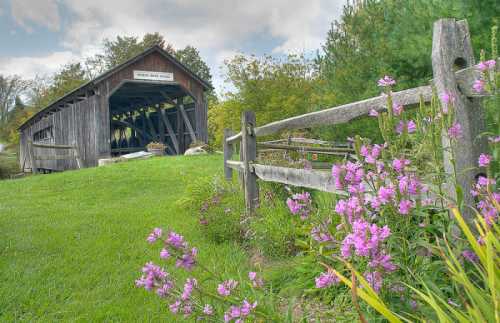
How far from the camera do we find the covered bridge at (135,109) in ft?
60.2

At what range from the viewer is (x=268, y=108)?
16.8 meters

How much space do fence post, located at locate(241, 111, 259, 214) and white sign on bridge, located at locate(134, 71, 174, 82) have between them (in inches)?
600

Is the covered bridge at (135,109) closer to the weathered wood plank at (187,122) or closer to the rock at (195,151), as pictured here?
the weathered wood plank at (187,122)

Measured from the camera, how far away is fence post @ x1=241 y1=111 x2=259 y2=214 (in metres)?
5.19

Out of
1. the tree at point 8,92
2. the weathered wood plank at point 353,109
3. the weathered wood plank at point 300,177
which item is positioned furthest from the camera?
the tree at point 8,92

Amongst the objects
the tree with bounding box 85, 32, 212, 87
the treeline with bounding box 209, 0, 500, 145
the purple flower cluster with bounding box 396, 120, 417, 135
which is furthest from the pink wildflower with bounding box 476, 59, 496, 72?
the tree with bounding box 85, 32, 212, 87

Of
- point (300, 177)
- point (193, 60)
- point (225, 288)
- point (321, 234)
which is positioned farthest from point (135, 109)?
point (321, 234)

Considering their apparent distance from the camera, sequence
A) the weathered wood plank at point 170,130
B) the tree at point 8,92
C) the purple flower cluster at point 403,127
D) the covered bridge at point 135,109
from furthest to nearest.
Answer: the tree at point 8,92
the weathered wood plank at point 170,130
the covered bridge at point 135,109
the purple flower cluster at point 403,127

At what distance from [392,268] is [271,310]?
742mm

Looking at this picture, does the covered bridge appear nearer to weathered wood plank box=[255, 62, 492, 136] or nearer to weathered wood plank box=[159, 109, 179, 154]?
weathered wood plank box=[159, 109, 179, 154]

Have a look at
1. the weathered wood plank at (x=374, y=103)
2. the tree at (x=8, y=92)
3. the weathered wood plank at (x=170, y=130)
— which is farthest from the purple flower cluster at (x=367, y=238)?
the tree at (x=8, y=92)

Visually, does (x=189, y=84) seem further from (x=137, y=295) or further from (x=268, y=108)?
(x=137, y=295)

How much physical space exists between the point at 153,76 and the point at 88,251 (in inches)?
625

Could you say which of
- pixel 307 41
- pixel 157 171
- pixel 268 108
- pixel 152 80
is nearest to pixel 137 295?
pixel 157 171
